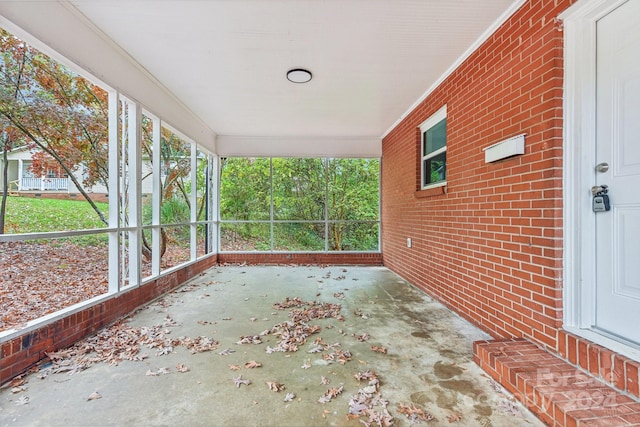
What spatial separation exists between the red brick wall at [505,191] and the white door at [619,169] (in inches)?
8.0

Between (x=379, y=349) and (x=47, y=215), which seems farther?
(x=47, y=215)

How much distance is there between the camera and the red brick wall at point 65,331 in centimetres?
197

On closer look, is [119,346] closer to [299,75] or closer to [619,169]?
[299,75]

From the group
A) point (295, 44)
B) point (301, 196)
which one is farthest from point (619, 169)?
point (301, 196)

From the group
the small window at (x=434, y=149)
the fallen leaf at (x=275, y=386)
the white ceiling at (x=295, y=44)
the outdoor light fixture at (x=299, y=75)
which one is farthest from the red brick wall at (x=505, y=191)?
the fallen leaf at (x=275, y=386)

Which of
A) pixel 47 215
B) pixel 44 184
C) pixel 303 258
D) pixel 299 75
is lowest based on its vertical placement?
pixel 303 258

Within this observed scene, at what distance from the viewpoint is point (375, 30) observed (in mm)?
2641

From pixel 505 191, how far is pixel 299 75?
2610 millimetres

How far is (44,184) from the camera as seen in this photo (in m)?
4.36

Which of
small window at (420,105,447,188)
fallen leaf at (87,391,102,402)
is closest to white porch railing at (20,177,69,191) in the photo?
fallen leaf at (87,391,102,402)

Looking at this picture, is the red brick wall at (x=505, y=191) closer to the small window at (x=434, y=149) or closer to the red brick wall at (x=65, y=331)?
the small window at (x=434, y=149)

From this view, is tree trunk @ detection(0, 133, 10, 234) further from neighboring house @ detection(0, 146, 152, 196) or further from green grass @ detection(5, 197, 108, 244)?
green grass @ detection(5, 197, 108, 244)

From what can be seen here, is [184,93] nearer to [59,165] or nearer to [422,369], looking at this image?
[59,165]

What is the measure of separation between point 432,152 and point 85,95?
5.53 meters
